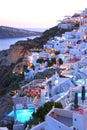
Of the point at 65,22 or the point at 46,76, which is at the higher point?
the point at 65,22

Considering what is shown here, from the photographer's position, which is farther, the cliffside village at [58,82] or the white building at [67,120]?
the cliffside village at [58,82]

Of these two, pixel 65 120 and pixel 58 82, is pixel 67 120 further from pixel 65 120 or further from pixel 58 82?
pixel 58 82

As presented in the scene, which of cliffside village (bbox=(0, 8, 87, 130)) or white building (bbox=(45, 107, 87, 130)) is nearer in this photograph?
white building (bbox=(45, 107, 87, 130))

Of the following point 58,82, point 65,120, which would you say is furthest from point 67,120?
point 58,82

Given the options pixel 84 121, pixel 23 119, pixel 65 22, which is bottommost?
pixel 23 119

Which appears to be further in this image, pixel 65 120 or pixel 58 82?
pixel 58 82

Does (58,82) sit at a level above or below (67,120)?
above

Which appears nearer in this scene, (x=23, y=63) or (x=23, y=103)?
(x=23, y=103)

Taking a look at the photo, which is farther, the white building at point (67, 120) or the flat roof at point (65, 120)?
the flat roof at point (65, 120)

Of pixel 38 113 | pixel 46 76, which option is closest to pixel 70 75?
pixel 46 76

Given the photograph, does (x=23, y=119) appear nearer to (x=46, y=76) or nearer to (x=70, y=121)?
(x=70, y=121)

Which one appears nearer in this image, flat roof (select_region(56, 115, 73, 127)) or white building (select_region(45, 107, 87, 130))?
white building (select_region(45, 107, 87, 130))
